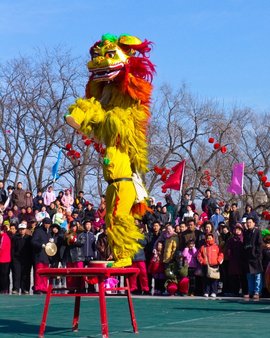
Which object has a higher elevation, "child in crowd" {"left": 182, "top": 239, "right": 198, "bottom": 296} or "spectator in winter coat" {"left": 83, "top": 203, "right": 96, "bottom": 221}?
"spectator in winter coat" {"left": 83, "top": 203, "right": 96, "bottom": 221}

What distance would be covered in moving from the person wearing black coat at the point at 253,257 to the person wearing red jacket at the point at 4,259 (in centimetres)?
537

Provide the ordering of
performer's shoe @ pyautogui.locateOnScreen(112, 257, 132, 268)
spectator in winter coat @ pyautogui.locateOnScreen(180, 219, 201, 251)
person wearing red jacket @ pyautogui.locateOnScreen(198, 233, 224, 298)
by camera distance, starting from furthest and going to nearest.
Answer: spectator in winter coat @ pyautogui.locateOnScreen(180, 219, 201, 251), person wearing red jacket @ pyautogui.locateOnScreen(198, 233, 224, 298), performer's shoe @ pyautogui.locateOnScreen(112, 257, 132, 268)

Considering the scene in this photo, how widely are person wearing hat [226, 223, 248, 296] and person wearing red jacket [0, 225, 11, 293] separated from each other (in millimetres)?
4948

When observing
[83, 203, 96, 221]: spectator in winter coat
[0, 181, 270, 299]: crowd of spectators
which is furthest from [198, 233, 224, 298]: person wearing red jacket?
[83, 203, 96, 221]: spectator in winter coat

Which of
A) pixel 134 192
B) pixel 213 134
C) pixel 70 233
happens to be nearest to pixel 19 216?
pixel 70 233

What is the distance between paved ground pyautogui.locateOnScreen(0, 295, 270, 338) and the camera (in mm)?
9352

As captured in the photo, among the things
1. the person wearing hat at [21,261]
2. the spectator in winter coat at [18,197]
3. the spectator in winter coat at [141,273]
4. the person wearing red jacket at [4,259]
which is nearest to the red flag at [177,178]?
the spectator in winter coat at [18,197]

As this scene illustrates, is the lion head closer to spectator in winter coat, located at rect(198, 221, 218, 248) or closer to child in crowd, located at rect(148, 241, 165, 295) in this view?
spectator in winter coat, located at rect(198, 221, 218, 248)

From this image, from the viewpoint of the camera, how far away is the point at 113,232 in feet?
30.1

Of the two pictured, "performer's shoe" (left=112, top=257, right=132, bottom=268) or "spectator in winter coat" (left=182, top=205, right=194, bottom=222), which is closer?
"performer's shoe" (left=112, top=257, right=132, bottom=268)

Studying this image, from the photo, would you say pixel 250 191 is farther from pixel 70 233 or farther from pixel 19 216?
pixel 70 233

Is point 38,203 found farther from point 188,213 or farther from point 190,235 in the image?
point 190,235

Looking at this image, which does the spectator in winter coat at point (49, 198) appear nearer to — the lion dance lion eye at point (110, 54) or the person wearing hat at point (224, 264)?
the person wearing hat at point (224, 264)

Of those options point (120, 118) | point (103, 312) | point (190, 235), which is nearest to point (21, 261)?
point (190, 235)
